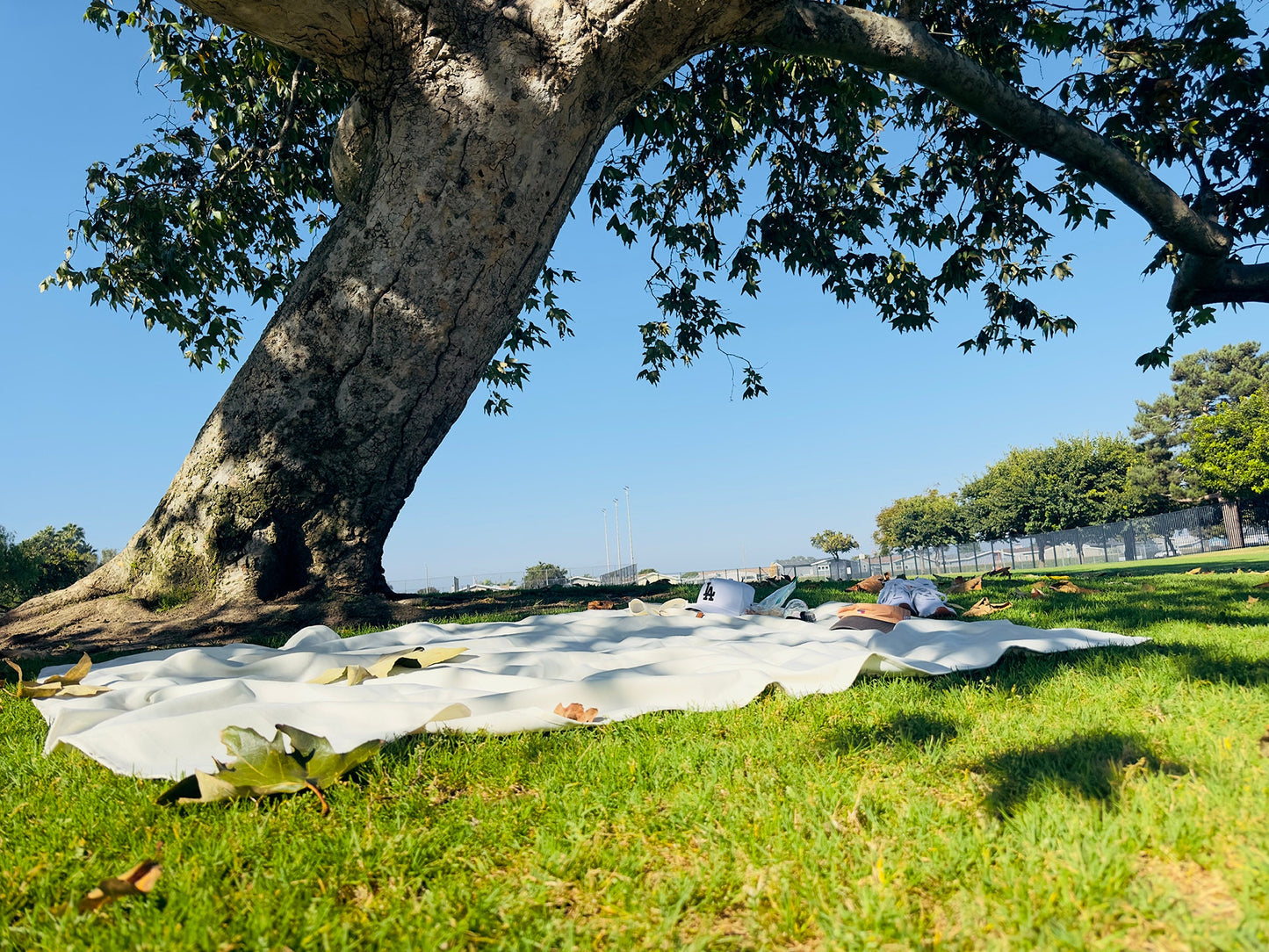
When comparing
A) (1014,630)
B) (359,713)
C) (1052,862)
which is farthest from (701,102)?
(1052,862)

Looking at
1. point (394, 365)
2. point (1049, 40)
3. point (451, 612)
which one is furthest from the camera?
point (1049, 40)

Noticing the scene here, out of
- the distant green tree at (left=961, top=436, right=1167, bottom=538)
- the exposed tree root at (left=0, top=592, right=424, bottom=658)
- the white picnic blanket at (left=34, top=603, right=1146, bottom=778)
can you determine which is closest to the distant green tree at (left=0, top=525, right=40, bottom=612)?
the exposed tree root at (left=0, top=592, right=424, bottom=658)

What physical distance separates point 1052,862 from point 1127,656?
2.13 meters

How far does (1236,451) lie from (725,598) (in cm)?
5389

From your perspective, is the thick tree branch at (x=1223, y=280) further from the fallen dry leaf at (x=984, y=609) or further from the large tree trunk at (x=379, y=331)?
the large tree trunk at (x=379, y=331)

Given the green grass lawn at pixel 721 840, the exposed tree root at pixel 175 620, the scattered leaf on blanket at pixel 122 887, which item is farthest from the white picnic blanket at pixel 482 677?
the exposed tree root at pixel 175 620

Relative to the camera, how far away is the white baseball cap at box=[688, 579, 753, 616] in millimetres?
5184

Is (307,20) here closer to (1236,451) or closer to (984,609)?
(984,609)

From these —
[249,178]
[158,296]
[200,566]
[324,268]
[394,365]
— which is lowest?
[200,566]

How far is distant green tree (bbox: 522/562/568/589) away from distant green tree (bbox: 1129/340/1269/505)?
41.4m

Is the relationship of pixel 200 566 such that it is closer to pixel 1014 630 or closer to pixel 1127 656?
pixel 1014 630

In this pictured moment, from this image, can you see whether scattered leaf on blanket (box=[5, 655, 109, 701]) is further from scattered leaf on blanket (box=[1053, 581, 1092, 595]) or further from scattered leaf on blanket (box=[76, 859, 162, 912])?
scattered leaf on blanket (box=[1053, 581, 1092, 595])

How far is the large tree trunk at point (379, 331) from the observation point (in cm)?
468

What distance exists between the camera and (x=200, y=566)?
215 inches
